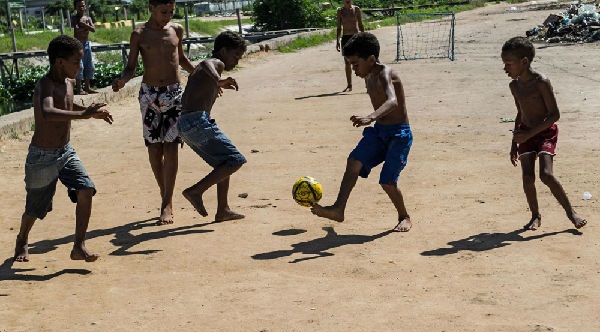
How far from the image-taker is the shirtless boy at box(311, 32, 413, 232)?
6633mm

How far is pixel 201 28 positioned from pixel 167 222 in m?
61.9

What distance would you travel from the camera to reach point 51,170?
20.0 ft

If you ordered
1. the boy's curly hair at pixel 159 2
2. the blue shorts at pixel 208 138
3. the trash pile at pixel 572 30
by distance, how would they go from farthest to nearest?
the trash pile at pixel 572 30
the boy's curly hair at pixel 159 2
the blue shorts at pixel 208 138

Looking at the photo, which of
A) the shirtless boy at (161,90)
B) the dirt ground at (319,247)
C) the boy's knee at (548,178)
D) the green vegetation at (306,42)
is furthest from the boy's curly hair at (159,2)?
the green vegetation at (306,42)

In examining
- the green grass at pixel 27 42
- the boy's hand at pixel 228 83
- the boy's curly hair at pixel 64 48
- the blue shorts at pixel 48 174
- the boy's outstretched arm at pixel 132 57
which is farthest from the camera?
the green grass at pixel 27 42

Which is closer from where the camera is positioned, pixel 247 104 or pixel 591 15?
pixel 247 104

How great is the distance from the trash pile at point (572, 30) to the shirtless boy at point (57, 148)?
19427mm

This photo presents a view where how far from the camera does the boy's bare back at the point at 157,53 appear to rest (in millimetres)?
7586

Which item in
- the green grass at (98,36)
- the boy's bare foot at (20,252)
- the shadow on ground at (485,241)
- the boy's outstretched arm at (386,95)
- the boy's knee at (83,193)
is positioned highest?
the boy's outstretched arm at (386,95)

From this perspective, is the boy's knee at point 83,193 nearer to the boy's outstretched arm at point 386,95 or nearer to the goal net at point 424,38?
the boy's outstretched arm at point 386,95

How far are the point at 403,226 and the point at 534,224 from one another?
92cm

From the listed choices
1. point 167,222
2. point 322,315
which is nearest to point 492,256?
point 322,315

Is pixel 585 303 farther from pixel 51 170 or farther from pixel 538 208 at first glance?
pixel 51 170

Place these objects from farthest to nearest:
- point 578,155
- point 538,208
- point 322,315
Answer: point 578,155, point 538,208, point 322,315
